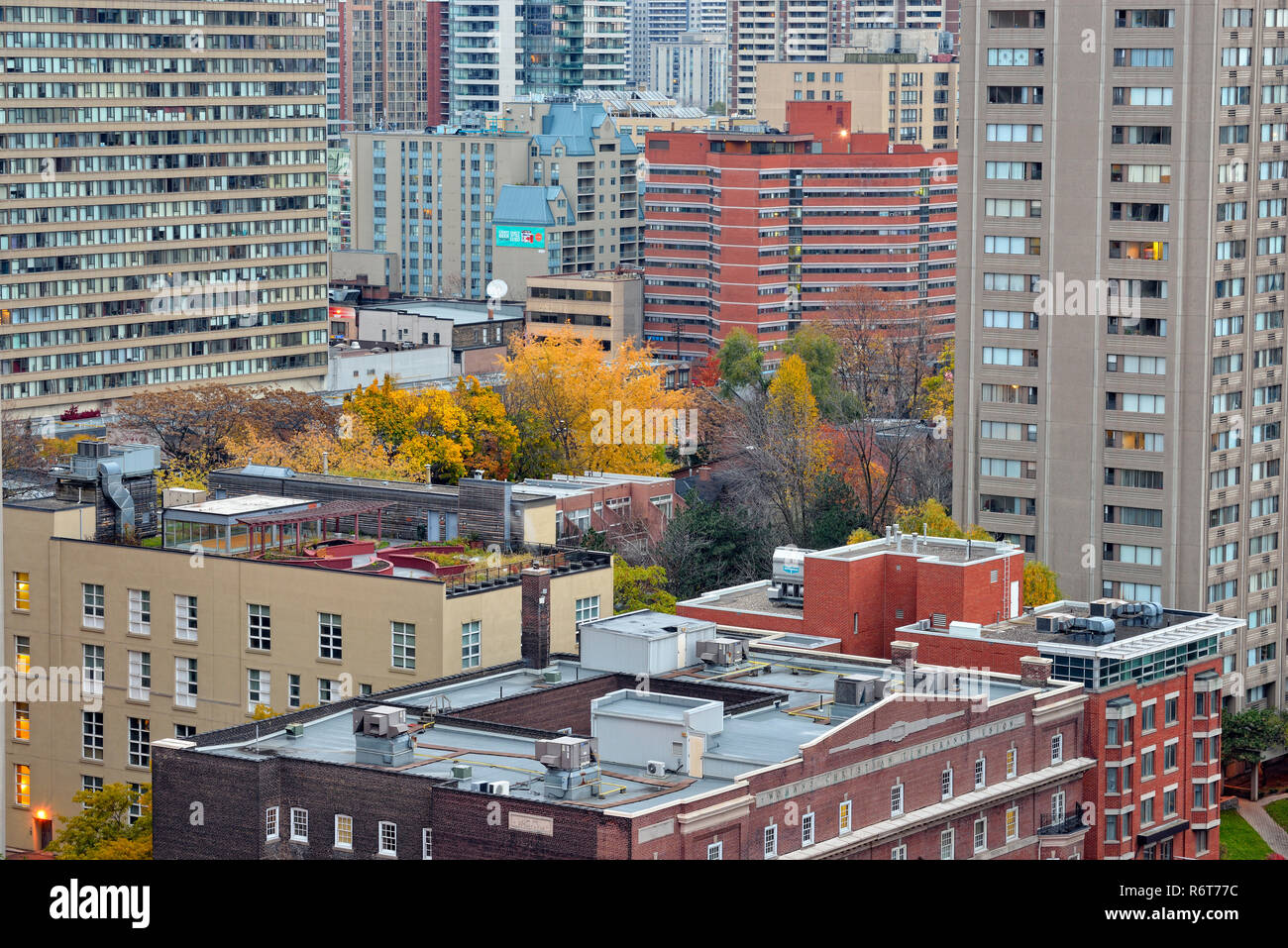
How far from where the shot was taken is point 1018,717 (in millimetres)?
60219

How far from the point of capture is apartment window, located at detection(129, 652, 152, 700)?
65.6 meters

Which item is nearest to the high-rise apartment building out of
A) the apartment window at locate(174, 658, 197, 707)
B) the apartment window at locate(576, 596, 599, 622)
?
the apartment window at locate(174, 658, 197, 707)

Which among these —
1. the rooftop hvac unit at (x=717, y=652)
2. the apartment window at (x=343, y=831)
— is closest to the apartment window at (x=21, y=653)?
the rooftop hvac unit at (x=717, y=652)

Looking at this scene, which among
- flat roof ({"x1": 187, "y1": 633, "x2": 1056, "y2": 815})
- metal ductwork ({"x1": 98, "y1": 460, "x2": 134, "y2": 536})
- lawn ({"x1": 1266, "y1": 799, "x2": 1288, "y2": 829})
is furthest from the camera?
lawn ({"x1": 1266, "y1": 799, "x2": 1288, "y2": 829})

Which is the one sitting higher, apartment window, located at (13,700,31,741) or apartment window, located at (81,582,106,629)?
apartment window, located at (81,582,106,629)

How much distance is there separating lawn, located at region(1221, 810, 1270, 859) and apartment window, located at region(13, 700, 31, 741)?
4223 centimetres

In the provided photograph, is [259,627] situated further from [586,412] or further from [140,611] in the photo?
[586,412]

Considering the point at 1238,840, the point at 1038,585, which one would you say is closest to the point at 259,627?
the point at 1038,585

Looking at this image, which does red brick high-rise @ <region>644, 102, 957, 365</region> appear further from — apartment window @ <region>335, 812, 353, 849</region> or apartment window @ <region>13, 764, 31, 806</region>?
apartment window @ <region>335, 812, 353, 849</region>

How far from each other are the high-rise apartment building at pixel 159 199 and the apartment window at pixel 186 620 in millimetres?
90977

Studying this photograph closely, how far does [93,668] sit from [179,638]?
3710mm

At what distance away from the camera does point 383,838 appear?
4659 cm

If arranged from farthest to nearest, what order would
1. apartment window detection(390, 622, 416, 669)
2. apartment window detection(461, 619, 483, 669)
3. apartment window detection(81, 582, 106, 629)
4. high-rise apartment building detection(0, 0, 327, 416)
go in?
high-rise apartment building detection(0, 0, 327, 416) → apartment window detection(81, 582, 106, 629) → apartment window detection(461, 619, 483, 669) → apartment window detection(390, 622, 416, 669)
